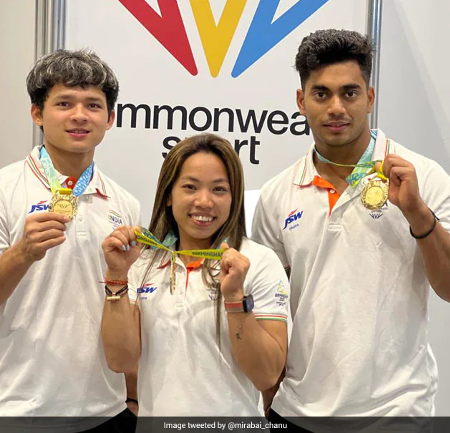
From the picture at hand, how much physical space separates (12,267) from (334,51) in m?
1.37

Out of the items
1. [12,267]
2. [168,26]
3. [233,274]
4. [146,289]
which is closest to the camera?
[233,274]

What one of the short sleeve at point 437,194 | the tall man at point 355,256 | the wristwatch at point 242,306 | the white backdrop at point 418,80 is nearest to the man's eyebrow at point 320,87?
the tall man at point 355,256

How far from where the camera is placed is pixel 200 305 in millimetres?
2346

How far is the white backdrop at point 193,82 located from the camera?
3.70 m

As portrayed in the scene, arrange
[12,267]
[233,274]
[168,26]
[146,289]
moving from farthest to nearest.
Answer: [168,26] → [146,289] → [12,267] → [233,274]

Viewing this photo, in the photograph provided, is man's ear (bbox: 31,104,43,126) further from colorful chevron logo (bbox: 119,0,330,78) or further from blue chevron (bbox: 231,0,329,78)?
blue chevron (bbox: 231,0,329,78)

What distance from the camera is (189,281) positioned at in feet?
7.86

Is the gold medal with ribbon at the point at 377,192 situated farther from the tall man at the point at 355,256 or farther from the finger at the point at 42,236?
the finger at the point at 42,236

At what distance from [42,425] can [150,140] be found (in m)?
1.73

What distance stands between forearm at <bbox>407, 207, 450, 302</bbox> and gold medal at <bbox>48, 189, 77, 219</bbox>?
3.72 feet

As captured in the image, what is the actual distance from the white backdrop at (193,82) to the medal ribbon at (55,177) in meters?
1.08

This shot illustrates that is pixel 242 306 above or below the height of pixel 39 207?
below

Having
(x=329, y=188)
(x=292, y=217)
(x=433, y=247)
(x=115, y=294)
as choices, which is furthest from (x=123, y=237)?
(x=433, y=247)

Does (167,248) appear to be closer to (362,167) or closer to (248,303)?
(248,303)
